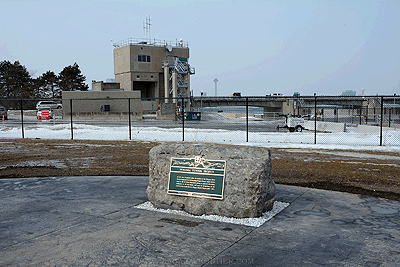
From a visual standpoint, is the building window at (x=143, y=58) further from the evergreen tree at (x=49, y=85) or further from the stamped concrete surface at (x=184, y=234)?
the stamped concrete surface at (x=184, y=234)

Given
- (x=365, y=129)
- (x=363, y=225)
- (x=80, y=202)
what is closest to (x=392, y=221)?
(x=363, y=225)

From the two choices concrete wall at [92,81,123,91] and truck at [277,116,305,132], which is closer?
truck at [277,116,305,132]

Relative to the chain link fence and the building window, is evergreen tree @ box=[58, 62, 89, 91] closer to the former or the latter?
the chain link fence

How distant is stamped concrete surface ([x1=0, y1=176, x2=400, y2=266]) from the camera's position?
169 inches

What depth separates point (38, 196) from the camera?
24.0 ft

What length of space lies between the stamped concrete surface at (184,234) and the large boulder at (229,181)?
29 cm

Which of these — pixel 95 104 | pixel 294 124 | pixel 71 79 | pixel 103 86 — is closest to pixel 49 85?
pixel 71 79

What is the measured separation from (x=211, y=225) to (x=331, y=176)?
197 inches

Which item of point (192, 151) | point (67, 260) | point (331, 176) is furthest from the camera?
point (331, 176)

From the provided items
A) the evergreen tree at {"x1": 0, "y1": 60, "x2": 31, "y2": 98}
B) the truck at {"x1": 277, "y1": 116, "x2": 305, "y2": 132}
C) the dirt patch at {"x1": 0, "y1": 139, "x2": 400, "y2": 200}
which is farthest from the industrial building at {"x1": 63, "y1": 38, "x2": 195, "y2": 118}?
the dirt patch at {"x1": 0, "y1": 139, "x2": 400, "y2": 200}

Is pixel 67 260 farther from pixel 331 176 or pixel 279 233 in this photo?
pixel 331 176

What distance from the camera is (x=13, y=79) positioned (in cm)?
9306

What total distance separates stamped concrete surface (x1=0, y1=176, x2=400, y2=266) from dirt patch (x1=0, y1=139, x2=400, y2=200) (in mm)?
1377

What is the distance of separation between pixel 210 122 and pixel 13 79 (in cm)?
6914
